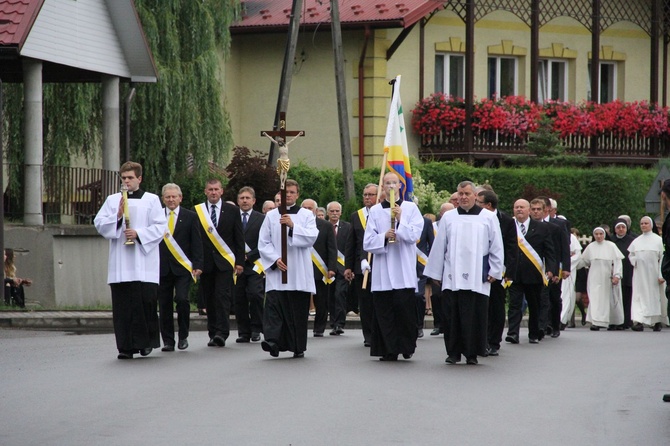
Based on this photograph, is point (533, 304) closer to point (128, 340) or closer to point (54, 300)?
point (128, 340)

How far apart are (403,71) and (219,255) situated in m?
18.3

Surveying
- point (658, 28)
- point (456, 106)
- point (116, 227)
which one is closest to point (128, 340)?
point (116, 227)

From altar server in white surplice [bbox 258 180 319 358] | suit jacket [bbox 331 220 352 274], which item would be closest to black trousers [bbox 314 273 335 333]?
suit jacket [bbox 331 220 352 274]

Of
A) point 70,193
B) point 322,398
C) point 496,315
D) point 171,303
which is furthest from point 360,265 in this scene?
point 70,193

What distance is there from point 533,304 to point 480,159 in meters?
16.7

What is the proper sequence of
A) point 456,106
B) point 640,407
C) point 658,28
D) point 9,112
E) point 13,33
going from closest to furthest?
1. point 640,407
2. point 13,33
3. point 9,112
4. point 456,106
5. point 658,28

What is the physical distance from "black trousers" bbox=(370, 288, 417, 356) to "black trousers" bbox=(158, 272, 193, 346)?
7.17ft

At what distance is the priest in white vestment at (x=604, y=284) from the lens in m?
24.1

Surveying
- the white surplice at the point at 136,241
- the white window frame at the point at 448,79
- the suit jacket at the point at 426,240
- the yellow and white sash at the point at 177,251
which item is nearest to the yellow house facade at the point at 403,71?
the white window frame at the point at 448,79

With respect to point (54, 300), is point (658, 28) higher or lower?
higher

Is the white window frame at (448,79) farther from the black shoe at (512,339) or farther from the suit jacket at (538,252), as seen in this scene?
the black shoe at (512,339)

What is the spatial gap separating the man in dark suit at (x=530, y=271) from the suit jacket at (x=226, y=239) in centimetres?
369

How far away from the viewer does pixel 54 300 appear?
77.8 ft

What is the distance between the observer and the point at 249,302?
17.7 metres
